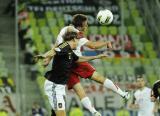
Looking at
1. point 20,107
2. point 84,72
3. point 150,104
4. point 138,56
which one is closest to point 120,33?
point 138,56

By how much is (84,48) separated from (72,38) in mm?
8199

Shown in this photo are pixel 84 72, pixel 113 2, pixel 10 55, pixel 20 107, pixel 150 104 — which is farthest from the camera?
pixel 113 2

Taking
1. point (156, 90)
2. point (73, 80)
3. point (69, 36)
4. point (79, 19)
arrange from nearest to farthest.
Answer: point (69, 36) < point (79, 19) < point (73, 80) < point (156, 90)

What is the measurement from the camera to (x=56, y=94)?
11781 mm

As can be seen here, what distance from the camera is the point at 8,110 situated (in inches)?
730

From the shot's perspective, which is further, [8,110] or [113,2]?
[113,2]

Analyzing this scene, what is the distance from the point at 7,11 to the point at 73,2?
6.40 ft

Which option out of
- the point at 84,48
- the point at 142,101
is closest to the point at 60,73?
the point at 142,101

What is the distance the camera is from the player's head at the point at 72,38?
11680 mm

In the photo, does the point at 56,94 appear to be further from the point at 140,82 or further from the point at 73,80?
the point at 140,82

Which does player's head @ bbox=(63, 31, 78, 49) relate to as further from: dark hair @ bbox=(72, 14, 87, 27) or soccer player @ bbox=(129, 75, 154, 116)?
soccer player @ bbox=(129, 75, 154, 116)

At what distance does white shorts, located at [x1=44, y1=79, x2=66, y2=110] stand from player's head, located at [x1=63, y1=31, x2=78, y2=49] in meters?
0.71

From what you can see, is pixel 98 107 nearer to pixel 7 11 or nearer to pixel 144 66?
pixel 144 66

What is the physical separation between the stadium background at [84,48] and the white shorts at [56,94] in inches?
265
